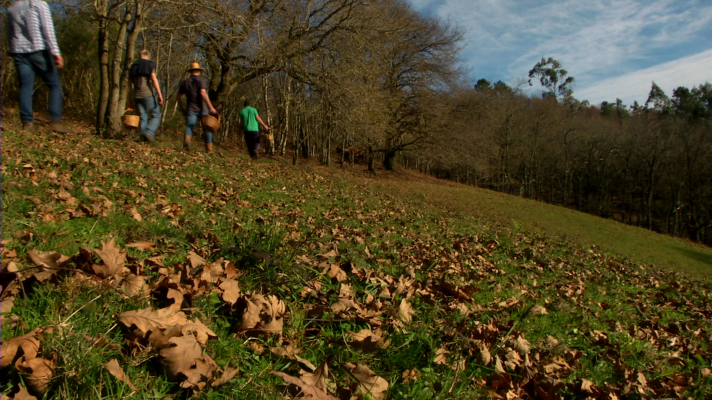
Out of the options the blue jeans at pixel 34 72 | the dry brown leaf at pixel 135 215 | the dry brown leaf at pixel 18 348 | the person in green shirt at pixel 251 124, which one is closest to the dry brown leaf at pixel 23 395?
the dry brown leaf at pixel 18 348

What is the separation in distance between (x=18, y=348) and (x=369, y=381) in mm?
1525

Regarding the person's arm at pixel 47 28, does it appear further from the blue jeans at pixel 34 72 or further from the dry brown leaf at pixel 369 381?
the dry brown leaf at pixel 369 381

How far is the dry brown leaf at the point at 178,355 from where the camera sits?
A: 164cm

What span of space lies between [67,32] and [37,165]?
18.0 m

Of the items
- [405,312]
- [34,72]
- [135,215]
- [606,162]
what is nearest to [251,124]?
[34,72]

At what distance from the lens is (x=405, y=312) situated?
301 centimetres

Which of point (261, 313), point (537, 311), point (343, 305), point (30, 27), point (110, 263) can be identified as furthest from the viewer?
point (30, 27)

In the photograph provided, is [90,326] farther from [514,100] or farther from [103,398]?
[514,100]

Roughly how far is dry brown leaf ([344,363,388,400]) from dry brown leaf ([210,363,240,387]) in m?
0.63

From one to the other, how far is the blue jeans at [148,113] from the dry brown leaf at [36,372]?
29.1 ft

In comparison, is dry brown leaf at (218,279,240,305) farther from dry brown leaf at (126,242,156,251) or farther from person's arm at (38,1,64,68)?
person's arm at (38,1,64,68)

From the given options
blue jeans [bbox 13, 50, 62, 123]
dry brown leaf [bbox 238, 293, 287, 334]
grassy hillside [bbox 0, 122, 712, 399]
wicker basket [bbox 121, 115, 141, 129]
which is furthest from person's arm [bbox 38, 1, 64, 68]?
dry brown leaf [bbox 238, 293, 287, 334]

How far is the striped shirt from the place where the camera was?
5.55 m

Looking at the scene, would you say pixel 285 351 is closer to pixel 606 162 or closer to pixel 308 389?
pixel 308 389
